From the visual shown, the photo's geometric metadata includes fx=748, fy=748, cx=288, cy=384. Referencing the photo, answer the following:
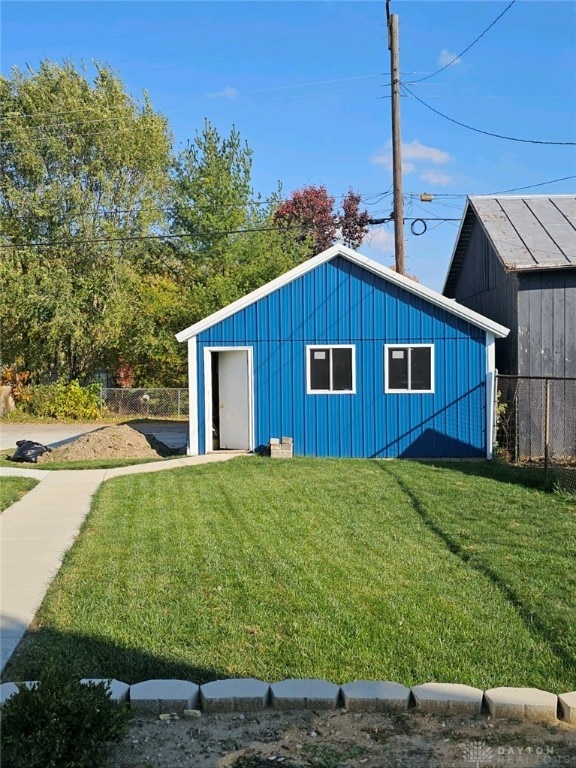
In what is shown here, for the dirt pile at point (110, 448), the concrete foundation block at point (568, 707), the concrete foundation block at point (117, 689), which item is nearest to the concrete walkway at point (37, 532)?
the concrete foundation block at point (117, 689)

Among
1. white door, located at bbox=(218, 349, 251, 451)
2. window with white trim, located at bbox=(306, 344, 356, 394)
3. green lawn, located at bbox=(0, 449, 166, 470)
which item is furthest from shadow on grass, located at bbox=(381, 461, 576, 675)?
green lawn, located at bbox=(0, 449, 166, 470)

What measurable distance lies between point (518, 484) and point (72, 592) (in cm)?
791

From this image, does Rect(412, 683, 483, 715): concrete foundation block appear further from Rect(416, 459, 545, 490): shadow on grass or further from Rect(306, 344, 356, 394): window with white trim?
→ Rect(306, 344, 356, 394): window with white trim

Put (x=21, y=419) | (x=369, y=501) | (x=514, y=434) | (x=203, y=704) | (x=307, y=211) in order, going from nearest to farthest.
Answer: (x=203, y=704)
(x=369, y=501)
(x=514, y=434)
(x=21, y=419)
(x=307, y=211)

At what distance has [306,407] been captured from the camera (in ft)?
52.1

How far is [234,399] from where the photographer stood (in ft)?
54.4

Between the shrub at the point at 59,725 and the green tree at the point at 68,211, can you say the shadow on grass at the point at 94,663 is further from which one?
the green tree at the point at 68,211

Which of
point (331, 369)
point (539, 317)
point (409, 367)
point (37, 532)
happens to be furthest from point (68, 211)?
point (37, 532)

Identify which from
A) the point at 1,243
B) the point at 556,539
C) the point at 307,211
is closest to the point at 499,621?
the point at 556,539

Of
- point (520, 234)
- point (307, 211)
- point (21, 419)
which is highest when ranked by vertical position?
point (307, 211)

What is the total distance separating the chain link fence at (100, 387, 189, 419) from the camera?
28.9 m

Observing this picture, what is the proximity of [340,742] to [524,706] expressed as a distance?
1027 mm

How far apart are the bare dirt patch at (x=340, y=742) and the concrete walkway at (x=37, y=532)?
153cm

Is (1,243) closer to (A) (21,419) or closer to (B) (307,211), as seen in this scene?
(A) (21,419)
